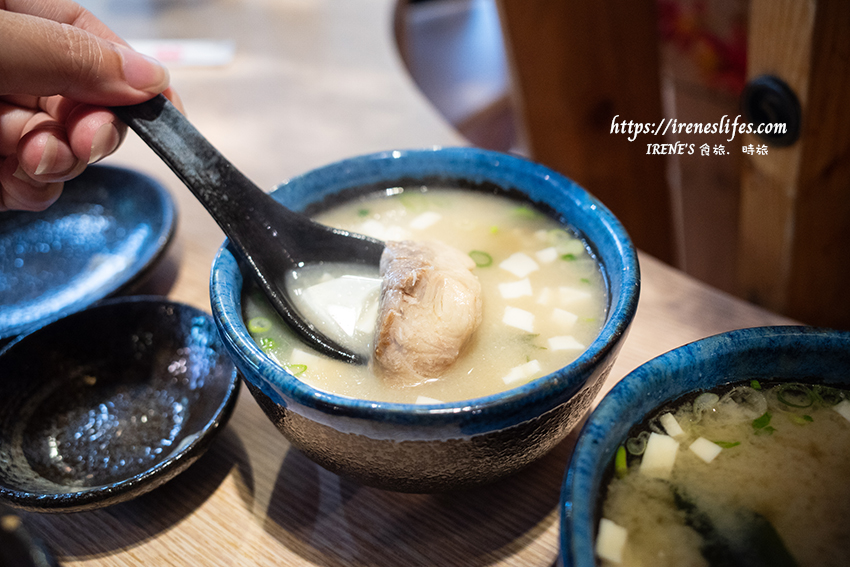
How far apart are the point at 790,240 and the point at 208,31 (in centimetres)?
254

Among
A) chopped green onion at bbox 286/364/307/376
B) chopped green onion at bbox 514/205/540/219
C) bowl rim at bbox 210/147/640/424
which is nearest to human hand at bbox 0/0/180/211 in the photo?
bowl rim at bbox 210/147/640/424

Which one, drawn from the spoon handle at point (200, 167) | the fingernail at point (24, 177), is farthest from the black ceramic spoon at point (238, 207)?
the fingernail at point (24, 177)

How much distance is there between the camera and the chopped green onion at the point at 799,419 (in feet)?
2.86

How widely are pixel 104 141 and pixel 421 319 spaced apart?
0.72m

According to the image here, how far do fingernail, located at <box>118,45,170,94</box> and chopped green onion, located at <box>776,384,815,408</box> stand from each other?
116cm

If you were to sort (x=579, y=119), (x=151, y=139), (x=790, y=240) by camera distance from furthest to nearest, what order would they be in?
(x=579, y=119) → (x=790, y=240) → (x=151, y=139)

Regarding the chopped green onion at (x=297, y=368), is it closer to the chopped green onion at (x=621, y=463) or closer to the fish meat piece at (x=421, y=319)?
the fish meat piece at (x=421, y=319)

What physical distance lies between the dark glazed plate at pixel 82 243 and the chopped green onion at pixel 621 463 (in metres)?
1.10

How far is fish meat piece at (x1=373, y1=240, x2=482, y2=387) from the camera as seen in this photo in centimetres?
103

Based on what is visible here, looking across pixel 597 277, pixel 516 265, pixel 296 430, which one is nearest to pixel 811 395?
pixel 597 277

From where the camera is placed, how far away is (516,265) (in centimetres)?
130

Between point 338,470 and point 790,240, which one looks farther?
point 790,240

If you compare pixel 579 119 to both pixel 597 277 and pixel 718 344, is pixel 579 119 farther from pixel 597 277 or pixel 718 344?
pixel 718 344

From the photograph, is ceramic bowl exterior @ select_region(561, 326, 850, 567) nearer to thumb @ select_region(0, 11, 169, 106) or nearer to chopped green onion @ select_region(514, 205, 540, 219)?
chopped green onion @ select_region(514, 205, 540, 219)
